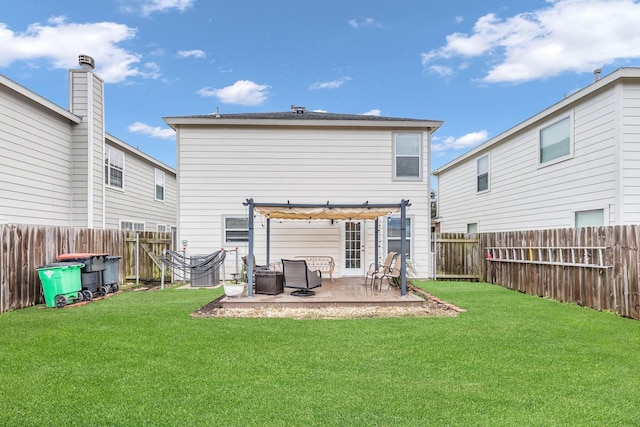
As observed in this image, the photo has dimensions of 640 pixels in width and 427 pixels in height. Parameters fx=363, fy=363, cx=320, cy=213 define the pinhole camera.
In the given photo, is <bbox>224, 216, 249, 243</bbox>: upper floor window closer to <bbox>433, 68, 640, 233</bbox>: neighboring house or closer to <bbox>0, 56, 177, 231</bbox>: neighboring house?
<bbox>0, 56, 177, 231</bbox>: neighboring house

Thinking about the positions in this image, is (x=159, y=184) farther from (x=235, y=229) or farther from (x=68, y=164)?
(x=235, y=229)

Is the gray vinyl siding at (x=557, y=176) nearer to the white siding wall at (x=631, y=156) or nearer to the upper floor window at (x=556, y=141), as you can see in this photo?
the white siding wall at (x=631, y=156)

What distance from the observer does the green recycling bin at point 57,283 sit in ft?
23.6

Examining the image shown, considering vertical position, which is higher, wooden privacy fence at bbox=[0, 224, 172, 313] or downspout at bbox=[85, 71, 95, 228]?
downspout at bbox=[85, 71, 95, 228]

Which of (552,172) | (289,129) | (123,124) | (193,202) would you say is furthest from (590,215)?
(123,124)

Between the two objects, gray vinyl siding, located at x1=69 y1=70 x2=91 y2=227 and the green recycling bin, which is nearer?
the green recycling bin

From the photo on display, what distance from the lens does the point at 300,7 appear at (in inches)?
560

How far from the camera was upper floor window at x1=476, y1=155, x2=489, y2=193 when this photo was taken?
1427 cm

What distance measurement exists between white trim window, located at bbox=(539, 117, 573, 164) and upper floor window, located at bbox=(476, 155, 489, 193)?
327 centimetres

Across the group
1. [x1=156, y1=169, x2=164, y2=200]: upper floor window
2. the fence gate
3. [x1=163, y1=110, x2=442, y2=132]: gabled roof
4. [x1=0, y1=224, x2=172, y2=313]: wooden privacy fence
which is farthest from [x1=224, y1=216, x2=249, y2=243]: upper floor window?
[x1=156, y1=169, x2=164, y2=200]: upper floor window

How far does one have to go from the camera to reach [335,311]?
22.4ft

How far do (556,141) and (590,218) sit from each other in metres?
2.52

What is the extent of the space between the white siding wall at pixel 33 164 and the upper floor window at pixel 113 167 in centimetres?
183

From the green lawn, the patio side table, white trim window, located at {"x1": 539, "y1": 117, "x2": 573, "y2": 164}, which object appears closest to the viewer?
the green lawn
